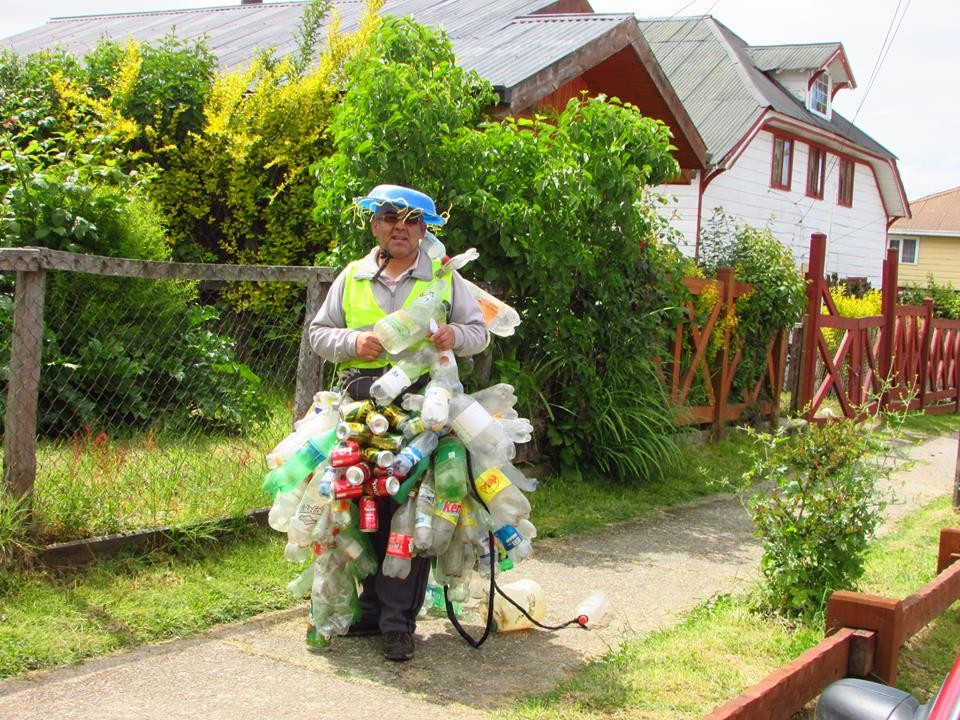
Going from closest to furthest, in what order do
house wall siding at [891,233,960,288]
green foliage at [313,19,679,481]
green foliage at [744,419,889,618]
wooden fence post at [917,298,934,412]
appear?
green foliage at [744,419,889,618] < green foliage at [313,19,679,481] < wooden fence post at [917,298,934,412] < house wall siding at [891,233,960,288]

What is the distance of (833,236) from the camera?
29188mm

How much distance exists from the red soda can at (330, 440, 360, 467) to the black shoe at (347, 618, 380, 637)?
0.84 metres

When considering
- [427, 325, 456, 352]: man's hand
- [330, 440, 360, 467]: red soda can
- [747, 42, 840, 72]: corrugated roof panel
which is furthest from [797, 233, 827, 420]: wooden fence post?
[747, 42, 840, 72]: corrugated roof panel

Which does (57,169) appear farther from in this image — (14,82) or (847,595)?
(847,595)

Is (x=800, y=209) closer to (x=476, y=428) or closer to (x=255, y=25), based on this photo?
(x=255, y=25)

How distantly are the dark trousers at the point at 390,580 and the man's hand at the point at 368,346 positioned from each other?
152 mm

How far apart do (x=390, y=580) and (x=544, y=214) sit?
342 centimetres

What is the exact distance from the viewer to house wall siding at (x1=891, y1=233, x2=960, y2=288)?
147ft

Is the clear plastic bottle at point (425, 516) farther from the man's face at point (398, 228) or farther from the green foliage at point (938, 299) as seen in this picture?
the green foliage at point (938, 299)

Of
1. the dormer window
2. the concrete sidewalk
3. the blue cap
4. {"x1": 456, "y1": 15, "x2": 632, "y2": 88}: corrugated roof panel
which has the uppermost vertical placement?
the dormer window

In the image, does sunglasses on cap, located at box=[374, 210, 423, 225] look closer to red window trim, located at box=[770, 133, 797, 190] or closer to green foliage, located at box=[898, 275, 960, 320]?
green foliage, located at box=[898, 275, 960, 320]

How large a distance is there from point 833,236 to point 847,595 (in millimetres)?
26067

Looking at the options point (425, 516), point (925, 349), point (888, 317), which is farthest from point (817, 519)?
point (925, 349)

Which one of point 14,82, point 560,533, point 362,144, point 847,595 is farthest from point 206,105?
point 847,595
